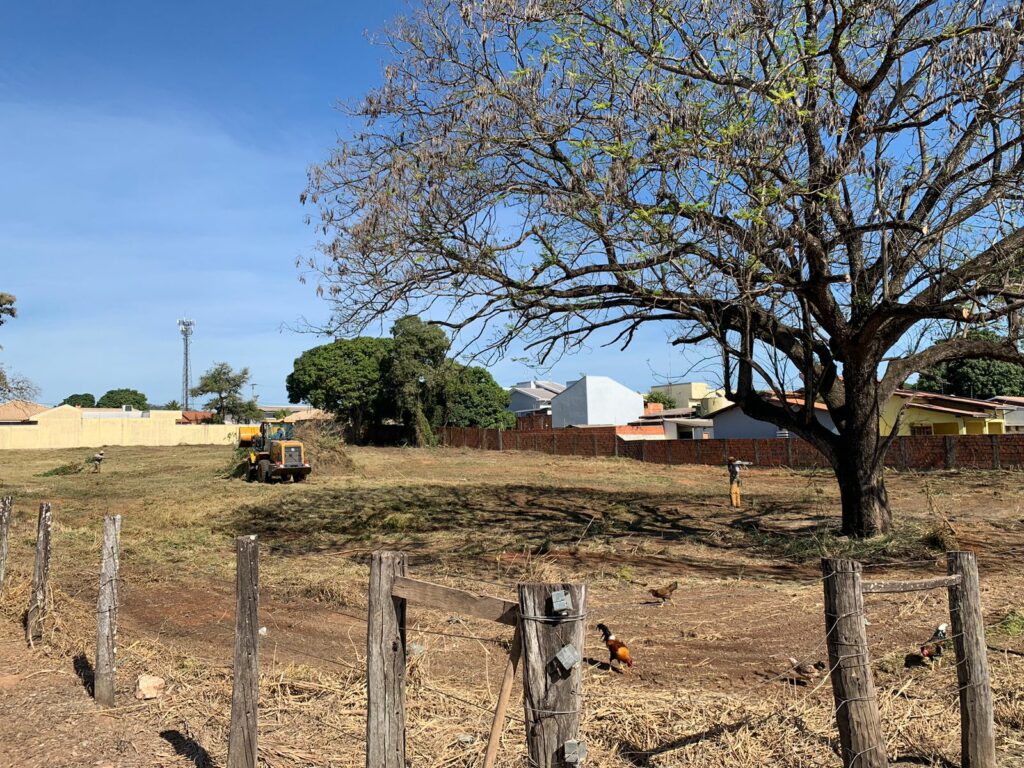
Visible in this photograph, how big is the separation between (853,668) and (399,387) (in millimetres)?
50182

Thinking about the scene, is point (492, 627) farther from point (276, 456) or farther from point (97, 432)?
point (97, 432)

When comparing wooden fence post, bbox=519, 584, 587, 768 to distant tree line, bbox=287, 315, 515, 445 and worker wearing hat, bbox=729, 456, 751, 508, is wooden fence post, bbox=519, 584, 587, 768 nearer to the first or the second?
worker wearing hat, bbox=729, 456, 751, 508

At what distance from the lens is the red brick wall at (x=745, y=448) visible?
27984 millimetres

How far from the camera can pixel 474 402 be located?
56.6m

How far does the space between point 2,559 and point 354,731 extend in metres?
5.42

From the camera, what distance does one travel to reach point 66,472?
34.2 meters

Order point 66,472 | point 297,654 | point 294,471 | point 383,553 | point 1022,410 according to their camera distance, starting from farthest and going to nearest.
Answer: point 1022,410 < point 66,472 < point 294,471 < point 297,654 < point 383,553

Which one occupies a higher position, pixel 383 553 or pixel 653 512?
pixel 383 553

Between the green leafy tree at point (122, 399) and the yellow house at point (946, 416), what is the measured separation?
10829cm

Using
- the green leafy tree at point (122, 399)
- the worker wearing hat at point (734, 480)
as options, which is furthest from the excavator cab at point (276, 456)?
the green leafy tree at point (122, 399)

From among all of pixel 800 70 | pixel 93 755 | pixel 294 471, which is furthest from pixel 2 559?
pixel 294 471

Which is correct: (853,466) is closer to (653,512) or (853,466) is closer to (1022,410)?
(653,512)

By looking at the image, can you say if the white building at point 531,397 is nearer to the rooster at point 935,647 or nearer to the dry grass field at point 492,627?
the dry grass field at point 492,627

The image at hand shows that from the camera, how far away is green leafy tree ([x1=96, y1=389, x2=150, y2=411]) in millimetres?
119375
